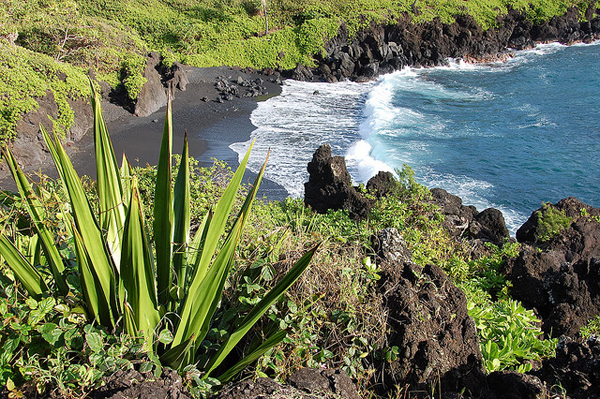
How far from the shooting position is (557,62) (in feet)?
104

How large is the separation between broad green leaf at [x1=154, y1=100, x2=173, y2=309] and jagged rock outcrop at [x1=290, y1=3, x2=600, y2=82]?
2564 cm

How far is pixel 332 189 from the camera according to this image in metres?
8.79

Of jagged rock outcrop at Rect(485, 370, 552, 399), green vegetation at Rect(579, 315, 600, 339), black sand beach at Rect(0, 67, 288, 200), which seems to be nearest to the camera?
jagged rock outcrop at Rect(485, 370, 552, 399)

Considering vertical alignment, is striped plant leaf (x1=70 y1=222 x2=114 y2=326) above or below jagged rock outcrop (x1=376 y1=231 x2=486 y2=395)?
above

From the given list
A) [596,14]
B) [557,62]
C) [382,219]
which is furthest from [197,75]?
[596,14]

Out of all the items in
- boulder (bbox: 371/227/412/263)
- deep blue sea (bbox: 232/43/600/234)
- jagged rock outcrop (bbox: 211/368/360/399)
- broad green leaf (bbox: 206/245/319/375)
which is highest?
broad green leaf (bbox: 206/245/319/375)

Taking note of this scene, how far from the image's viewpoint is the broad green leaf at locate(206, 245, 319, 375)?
2.06 meters

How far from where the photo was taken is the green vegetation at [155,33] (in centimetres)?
1487

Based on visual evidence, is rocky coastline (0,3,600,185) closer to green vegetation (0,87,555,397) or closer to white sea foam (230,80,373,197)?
white sea foam (230,80,373,197)

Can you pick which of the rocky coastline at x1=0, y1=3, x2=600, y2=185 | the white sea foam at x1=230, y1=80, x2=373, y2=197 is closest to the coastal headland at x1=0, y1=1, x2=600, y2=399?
the white sea foam at x1=230, y1=80, x2=373, y2=197

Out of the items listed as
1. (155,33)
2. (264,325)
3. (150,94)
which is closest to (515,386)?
(264,325)

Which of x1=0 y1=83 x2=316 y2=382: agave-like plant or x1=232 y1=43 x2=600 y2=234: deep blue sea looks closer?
x1=0 y1=83 x2=316 y2=382: agave-like plant

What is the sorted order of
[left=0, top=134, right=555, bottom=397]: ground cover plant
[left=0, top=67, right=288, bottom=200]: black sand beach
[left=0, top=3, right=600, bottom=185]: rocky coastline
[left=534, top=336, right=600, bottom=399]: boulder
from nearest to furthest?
[left=0, top=134, right=555, bottom=397]: ground cover plant
[left=534, top=336, right=600, bottom=399]: boulder
[left=0, top=67, right=288, bottom=200]: black sand beach
[left=0, top=3, right=600, bottom=185]: rocky coastline

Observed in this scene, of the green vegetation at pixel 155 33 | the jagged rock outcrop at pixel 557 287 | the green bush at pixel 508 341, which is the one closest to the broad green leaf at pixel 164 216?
the green bush at pixel 508 341
